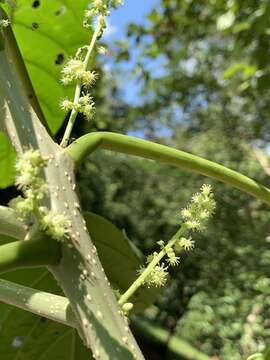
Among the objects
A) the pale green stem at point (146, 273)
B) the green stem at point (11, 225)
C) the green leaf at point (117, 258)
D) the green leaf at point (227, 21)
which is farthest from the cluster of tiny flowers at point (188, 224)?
the green leaf at point (227, 21)

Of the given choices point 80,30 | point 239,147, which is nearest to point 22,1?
point 80,30

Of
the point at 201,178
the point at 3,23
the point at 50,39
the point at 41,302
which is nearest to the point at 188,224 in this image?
the point at 41,302

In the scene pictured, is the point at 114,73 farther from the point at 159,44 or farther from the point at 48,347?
the point at 48,347

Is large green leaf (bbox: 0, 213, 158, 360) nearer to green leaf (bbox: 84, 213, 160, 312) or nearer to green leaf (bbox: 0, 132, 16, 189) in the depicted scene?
green leaf (bbox: 84, 213, 160, 312)

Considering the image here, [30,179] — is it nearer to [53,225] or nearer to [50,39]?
[53,225]

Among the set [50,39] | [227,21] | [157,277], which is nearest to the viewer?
[157,277]
